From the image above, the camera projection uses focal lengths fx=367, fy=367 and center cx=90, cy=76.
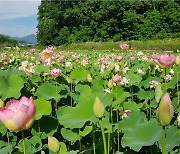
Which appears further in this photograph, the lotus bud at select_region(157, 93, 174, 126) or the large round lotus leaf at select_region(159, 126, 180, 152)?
the large round lotus leaf at select_region(159, 126, 180, 152)

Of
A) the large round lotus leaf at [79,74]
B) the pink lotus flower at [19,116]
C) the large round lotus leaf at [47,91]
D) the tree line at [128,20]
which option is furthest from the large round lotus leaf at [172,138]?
the tree line at [128,20]

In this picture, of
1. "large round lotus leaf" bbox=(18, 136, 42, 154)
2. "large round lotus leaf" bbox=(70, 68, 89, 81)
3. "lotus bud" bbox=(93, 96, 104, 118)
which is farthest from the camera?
"large round lotus leaf" bbox=(70, 68, 89, 81)

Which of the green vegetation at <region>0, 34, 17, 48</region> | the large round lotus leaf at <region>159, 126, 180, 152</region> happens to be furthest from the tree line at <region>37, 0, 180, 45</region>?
the large round lotus leaf at <region>159, 126, 180, 152</region>

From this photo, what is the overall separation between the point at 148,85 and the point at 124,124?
2.39ft

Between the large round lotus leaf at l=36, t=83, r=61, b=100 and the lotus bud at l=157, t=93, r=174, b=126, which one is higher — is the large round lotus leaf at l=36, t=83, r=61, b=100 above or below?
below

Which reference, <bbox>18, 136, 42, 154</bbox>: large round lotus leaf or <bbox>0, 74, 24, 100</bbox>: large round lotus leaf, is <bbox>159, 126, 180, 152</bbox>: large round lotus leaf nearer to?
<bbox>18, 136, 42, 154</bbox>: large round lotus leaf

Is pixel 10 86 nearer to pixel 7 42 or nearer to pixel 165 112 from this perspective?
pixel 165 112

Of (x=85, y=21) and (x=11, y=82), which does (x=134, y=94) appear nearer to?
(x=11, y=82)

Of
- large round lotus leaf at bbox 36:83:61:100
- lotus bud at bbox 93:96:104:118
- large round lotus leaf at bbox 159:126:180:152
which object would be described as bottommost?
large round lotus leaf at bbox 159:126:180:152

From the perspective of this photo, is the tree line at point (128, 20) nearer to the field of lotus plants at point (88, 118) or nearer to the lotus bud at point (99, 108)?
the field of lotus plants at point (88, 118)

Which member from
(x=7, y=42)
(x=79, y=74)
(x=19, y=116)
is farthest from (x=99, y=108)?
(x=7, y=42)

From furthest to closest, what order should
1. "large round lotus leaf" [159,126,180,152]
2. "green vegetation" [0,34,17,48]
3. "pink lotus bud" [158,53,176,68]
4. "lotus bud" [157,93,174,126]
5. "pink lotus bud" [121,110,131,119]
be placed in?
"green vegetation" [0,34,17,48] < "pink lotus bud" [158,53,176,68] < "pink lotus bud" [121,110,131,119] < "large round lotus leaf" [159,126,180,152] < "lotus bud" [157,93,174,126]

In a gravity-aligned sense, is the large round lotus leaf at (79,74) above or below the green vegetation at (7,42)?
below

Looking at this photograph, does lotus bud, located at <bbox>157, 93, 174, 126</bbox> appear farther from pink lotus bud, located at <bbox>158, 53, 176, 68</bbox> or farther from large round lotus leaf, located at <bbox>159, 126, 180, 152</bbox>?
pink lotus bud, located at <bbox>158, 53, 176, 68</bbox>
